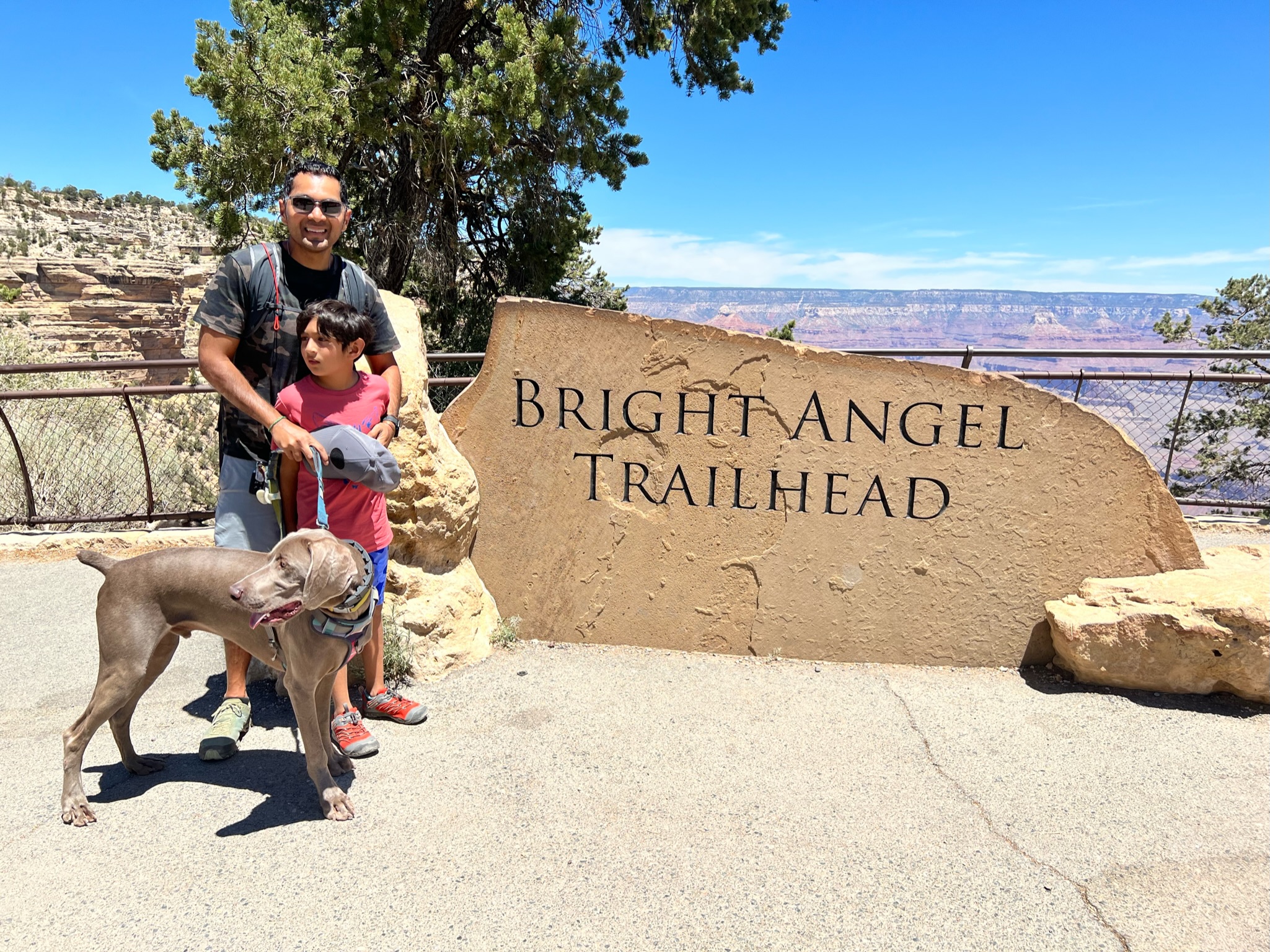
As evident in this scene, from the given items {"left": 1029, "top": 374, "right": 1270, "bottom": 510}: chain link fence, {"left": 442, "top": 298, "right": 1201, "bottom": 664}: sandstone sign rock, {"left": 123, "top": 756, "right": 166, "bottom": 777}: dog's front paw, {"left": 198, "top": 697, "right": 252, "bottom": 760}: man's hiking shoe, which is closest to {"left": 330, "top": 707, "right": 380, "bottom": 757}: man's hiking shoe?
{"left": 198, "top": 697, "right": 252, "bottom": 760}: man's hiking shoe

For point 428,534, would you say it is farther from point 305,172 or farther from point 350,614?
point 305,172

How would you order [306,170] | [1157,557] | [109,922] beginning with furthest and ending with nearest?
[1157,557] < [306,170] < [109,922]

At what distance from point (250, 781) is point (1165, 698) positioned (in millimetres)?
3927

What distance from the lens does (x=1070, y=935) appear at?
2.27m

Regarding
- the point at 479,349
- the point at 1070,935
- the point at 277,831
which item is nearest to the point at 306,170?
the point at 277,831

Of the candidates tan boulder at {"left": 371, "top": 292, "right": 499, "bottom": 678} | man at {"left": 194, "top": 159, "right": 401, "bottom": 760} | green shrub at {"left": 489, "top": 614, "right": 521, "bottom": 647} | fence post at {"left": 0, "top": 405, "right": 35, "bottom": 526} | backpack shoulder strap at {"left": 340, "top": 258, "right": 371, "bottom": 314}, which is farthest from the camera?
fence post at {"left": 0, "top": 405, "right": 35, "bottom": 526}

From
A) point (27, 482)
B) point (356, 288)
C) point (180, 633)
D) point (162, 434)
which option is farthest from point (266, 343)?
point (162, 434)

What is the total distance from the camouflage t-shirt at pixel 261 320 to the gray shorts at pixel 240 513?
56mm

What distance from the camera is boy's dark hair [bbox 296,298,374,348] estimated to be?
2600 millimetres

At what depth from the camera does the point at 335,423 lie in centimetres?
269

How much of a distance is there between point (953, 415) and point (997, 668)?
131cm

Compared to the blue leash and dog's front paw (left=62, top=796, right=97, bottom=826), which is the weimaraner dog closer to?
dog's front paw (left=62, top=796, right=97, bottom=826)

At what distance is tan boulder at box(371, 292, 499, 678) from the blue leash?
1117mm

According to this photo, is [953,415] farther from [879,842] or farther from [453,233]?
[453,233]
